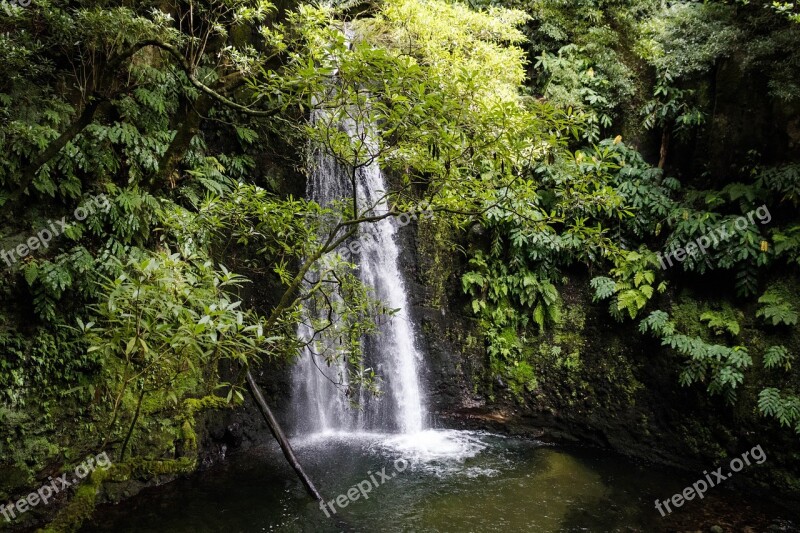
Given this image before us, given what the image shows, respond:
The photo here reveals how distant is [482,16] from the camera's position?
29.0 feet

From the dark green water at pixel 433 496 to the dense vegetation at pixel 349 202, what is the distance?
83 centimetres

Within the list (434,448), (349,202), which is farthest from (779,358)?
(349,202)

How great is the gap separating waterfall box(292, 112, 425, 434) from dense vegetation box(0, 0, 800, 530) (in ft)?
2.28

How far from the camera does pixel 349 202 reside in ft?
17.4

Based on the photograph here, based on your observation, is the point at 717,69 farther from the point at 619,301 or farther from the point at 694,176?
the point at 619,301

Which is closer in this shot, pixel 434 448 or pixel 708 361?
pixel 708 361

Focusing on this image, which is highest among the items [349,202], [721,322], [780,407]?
[349,202]

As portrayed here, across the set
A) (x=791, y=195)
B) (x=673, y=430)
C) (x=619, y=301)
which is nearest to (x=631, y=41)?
(x=791, y=195)

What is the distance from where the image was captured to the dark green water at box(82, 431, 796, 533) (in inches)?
211

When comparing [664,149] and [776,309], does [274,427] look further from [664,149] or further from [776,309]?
[664,149]

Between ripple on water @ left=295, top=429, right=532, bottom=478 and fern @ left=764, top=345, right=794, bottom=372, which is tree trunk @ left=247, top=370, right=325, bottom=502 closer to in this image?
ripple on water @ left=295, top=429, right=532, bottom=478

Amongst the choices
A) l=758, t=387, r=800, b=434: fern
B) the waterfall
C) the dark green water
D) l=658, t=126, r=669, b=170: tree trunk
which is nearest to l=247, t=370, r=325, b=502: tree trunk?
the dark green water

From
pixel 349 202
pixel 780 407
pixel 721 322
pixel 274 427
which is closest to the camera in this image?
pixel 274 427

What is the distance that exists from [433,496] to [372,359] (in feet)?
10.3
